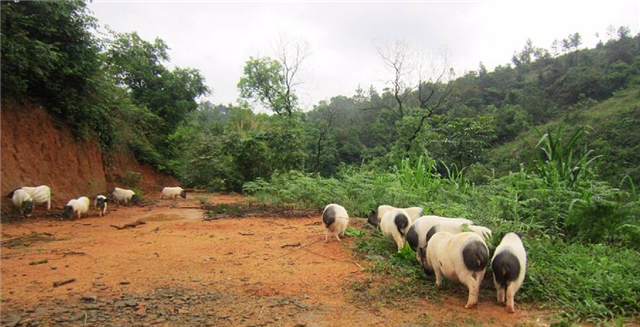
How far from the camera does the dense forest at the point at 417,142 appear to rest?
395cm

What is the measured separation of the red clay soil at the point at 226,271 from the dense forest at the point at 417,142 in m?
0.65

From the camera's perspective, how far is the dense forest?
3953 mm

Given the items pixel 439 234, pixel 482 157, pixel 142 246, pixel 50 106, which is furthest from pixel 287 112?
pixel 439 234

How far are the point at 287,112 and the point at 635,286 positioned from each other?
26.4 metres

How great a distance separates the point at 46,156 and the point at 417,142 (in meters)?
15.6

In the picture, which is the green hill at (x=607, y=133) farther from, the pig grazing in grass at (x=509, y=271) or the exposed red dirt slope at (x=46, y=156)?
the exposed red dirt slope at (x=46, y=156)

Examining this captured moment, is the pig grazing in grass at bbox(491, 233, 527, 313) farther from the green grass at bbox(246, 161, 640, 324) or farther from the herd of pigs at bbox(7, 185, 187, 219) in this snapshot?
the herd of pigs at bbox(7, 185, 187, 219)

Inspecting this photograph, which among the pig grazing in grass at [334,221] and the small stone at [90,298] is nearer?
the small stone at [90,298]

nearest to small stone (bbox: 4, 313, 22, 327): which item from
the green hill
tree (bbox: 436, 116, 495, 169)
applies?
tree (bbox: 436, 116, 495, 169)

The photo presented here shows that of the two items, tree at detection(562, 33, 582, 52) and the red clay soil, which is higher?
tree at detection(562, 33, 582, 52)

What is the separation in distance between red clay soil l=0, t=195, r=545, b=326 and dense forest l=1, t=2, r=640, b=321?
653 millimetres

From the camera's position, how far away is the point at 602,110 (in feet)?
105

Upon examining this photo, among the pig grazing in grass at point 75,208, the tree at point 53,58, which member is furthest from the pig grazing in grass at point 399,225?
the tree at point 53,58

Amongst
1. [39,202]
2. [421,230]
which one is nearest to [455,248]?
[421,230]
